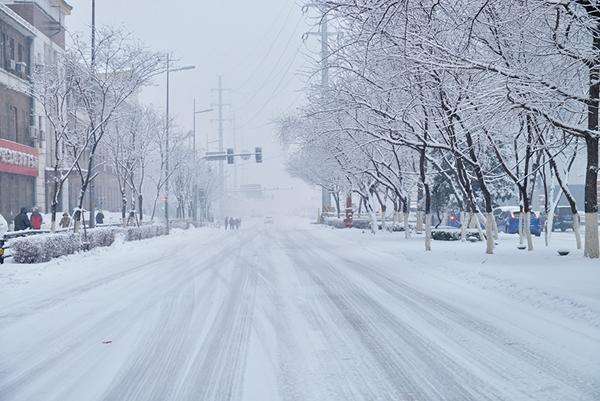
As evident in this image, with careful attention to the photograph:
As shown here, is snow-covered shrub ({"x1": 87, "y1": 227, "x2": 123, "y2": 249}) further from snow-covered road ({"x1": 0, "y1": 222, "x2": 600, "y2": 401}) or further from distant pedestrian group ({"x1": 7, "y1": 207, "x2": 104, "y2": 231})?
snow-covered road ({"x1": 0, "y1": 222, "x2": 600, "y2": 401})

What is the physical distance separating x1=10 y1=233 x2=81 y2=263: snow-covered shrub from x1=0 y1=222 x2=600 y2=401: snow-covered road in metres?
2.23

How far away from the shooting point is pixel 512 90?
1237 cm

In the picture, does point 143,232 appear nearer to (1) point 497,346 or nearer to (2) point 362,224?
(2) point 362,224

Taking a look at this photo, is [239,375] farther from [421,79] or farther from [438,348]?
[421,79]

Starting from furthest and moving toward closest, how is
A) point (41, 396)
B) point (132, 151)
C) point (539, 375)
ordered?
1. point (132, 151)
2. point (539, 375)
3. point (41, 396)

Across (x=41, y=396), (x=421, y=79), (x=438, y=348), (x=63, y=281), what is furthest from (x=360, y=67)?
(x=41, y=396)

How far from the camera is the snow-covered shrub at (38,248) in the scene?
17.6m

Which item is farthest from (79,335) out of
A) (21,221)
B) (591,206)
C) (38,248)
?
(21,221)

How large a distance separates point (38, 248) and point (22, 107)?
25145 millimetres

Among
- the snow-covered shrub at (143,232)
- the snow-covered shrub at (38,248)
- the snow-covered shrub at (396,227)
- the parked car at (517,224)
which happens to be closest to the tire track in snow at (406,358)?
the snow-covered shrub at (38,248)

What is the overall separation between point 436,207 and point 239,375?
33.7 meters

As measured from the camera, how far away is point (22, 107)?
3981 cm

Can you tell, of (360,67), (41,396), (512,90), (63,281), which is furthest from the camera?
(360,67)

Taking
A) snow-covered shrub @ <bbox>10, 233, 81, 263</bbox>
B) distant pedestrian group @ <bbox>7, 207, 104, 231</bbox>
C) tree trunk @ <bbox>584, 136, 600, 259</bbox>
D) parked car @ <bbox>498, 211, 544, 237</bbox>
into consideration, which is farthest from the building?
tree trunk @ <bbox>584, 136, 600, 259</bbox>
